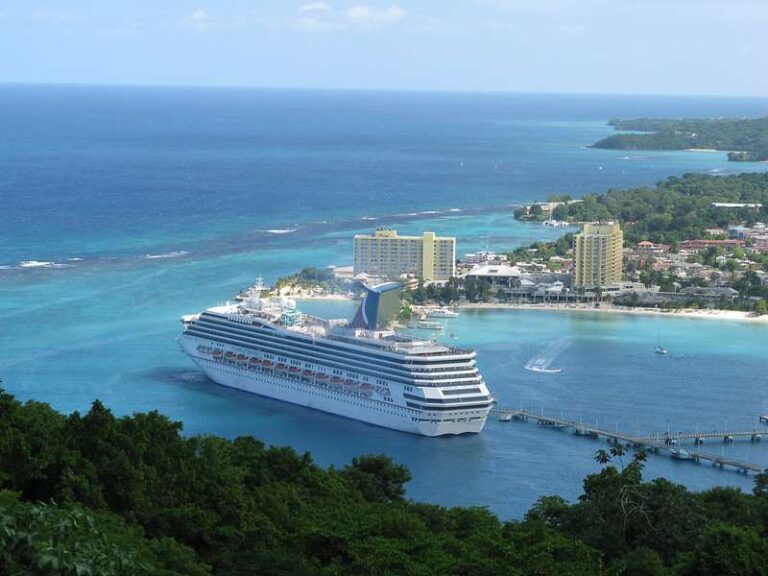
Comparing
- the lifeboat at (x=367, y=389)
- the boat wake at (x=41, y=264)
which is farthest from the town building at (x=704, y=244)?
the lifeboat at (x=367, y=389)

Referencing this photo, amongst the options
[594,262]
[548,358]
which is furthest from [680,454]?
[594,262]

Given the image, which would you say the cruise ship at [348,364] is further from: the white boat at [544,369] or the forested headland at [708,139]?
the forested headland at [708,139]

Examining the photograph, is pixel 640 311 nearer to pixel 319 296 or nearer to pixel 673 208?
pixel 319 296

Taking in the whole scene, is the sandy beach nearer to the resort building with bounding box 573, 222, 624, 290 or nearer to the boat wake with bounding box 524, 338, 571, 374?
the boat wake with bounding box 524, 338, 571, 374

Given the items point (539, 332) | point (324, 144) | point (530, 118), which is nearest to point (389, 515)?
point (539, 332)

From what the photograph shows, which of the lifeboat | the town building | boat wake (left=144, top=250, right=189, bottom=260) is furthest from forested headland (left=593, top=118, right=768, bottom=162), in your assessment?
the lifeboat

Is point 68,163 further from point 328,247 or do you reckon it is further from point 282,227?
point 328,247

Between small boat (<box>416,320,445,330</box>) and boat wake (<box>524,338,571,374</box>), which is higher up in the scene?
boat wake (<box>524,338,571,374</box>)

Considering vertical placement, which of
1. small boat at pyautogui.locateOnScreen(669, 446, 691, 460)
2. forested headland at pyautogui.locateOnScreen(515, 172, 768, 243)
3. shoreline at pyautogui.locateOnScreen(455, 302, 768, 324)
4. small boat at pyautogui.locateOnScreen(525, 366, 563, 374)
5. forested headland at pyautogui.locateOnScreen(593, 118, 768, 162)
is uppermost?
small boat at pyautogui.locateOnScreen(525, 366, 563, 374)
